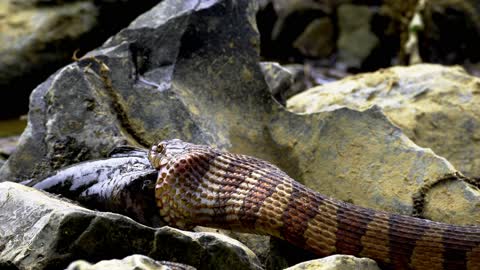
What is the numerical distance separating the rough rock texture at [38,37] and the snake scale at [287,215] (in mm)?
5516

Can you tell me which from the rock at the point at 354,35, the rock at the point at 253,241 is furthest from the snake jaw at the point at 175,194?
the rock at the point at 354,35

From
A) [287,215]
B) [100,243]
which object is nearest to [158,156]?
[287,215]

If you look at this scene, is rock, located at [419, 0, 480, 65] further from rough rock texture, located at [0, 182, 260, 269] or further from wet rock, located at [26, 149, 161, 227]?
rough rock texture, located at [0, 182, 260, 269]

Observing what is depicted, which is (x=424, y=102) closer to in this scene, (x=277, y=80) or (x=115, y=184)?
(x=277, y=80)

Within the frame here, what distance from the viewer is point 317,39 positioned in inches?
511

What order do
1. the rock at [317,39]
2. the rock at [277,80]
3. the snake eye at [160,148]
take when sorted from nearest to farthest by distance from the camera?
the snake eye at [160,148] → the rock at [277,80] → the rock at [317,39]

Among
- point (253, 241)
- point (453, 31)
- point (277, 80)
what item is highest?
point (277, 80)

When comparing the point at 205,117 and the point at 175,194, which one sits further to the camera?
the point at 205,117

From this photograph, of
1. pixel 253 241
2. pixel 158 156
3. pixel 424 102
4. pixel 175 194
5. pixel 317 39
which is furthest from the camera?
pixel 317 39

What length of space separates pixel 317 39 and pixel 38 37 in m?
4.96

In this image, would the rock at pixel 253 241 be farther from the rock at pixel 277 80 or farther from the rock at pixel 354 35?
the rock at pixel 354 35

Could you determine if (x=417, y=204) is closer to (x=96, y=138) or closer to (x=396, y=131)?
(x=396, y=131)

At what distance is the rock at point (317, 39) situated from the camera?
1278 centimetres

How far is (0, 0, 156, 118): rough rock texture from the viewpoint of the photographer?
9.46 m
